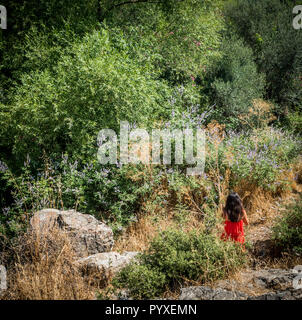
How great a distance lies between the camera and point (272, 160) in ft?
19.2

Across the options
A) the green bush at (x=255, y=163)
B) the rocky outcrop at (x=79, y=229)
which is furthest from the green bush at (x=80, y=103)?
the green bush at (x=255, y=163)

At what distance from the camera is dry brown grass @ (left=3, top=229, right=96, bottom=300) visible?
3.47 meters

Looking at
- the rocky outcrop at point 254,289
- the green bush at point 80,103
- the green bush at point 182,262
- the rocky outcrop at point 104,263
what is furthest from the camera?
the green bush at point 80,103

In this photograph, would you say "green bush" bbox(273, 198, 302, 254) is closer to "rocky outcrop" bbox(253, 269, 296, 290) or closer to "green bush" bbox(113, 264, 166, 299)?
"rocky outcrop" bbox(253, 269, 296, 290)

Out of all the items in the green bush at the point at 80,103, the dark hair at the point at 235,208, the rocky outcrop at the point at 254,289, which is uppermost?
the green bush at the point at 80,103

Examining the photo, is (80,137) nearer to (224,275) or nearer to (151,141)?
(151,141)

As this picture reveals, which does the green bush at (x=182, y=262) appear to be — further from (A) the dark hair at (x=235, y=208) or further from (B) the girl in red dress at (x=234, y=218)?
(A) the dark hair at (x=235, y=208)

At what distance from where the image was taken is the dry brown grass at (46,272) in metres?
3.47

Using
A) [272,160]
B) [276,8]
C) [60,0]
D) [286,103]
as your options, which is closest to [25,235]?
[272,160]

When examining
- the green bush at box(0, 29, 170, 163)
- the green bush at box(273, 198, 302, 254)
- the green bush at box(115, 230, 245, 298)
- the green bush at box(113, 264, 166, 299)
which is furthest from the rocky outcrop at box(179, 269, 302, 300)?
the green bush at box(0, 29, 170, 163)

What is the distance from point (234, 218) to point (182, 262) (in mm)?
1085

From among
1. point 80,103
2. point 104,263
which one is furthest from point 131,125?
point 104,263

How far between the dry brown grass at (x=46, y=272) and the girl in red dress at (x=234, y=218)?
2018 millimetres

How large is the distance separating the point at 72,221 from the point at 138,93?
275 centimetres
